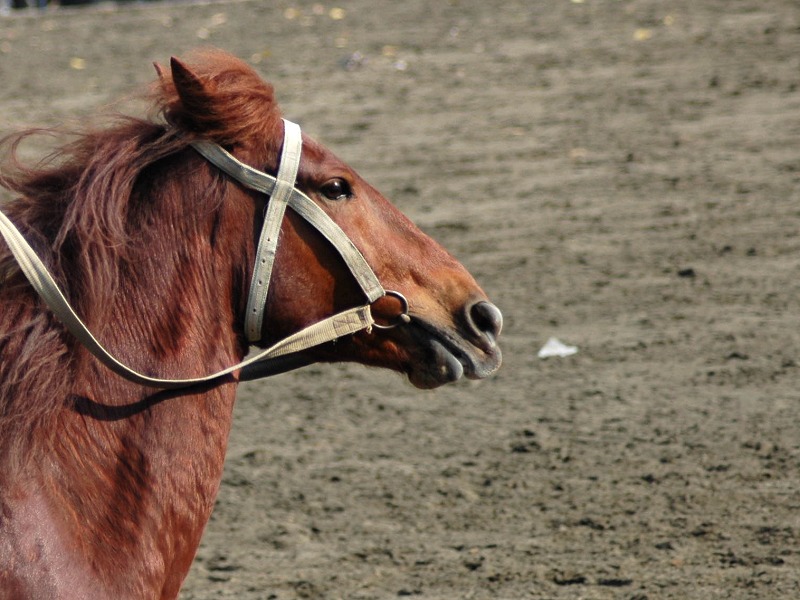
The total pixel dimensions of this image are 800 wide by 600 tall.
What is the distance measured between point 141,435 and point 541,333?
4222mm

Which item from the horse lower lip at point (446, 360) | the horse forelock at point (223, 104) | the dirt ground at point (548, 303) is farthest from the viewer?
the dirt ground at point (548, 303)

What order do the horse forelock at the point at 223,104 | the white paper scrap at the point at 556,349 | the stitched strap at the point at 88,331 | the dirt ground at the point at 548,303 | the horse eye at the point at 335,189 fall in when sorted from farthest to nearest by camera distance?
the white paper scrap at the point at 556,349, the dirt ground at the point at 548,303, the horse eye at the point at 335,189, the horse forelock at the point at 223,104, the stitched strap at the point at 88,331

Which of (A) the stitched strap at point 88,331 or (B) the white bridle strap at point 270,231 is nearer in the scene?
(A) the stitched strap at point 88,331

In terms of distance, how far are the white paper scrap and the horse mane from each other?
387 cm

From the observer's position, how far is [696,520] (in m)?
4.57

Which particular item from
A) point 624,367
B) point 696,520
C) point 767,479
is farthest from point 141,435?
point 624,367

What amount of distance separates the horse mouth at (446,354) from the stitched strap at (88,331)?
0.23m

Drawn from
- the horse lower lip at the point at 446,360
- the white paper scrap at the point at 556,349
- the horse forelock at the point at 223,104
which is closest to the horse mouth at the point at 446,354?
the horse lower lip at the point at 446,360

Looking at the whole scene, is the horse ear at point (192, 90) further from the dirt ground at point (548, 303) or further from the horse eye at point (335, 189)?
the dirt ground at point (548, 303)

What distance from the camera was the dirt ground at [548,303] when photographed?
449 cm

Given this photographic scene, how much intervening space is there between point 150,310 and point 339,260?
0.45m

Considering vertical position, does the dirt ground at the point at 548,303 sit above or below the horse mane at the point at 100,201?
below

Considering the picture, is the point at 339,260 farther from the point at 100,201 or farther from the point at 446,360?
the point at 100,201

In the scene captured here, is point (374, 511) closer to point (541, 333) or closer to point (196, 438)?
point (541, 333)
